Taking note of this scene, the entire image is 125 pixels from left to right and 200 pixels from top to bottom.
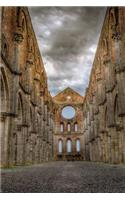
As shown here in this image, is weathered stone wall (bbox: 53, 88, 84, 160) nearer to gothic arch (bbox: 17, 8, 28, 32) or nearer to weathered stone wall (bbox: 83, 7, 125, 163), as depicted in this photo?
weathered stone wall (bbox: 83, 7, 125, 163)

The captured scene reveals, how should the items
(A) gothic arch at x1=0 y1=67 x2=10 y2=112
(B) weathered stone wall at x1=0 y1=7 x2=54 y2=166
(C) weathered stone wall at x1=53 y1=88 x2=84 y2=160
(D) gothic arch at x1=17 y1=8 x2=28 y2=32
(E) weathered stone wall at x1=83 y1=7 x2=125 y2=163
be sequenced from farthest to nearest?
(C) weathered stone wall at x1=53 y1=88 x2=84 y2=160 → (D) gothic arch at x1=17 y1=8 x2=28 y2=32 → (E) weathered stone wall at x1=83 y1=7 x2=125 y2=163 → (A) gothic arch at x1=0 y1=67 x2=10 y2=112 → (B) weathered stone wall at x1=0 y1=7 x2=54 y2=166

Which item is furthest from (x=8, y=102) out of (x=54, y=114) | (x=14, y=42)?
(x=54, y=114)

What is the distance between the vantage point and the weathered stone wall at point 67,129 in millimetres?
53812

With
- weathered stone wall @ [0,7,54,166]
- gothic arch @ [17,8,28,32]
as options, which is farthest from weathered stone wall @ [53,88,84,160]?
gothic arch @ [17,8,28,32]

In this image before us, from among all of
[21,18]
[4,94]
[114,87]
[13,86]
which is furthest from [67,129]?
[4,94]

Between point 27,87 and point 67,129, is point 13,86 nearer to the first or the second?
point 27,87

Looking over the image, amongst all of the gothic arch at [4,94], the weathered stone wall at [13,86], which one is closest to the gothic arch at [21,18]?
the weathered stone wall at [13,86]

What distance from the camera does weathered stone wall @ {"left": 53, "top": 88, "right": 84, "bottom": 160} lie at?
177ft

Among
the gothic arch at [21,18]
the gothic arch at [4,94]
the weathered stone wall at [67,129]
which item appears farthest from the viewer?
the weathered stone wall at [67,129]

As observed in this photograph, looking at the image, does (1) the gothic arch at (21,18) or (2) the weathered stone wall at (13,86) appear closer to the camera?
(2) the weathered stone wall at (13,86)

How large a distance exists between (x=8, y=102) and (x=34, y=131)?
1153cm

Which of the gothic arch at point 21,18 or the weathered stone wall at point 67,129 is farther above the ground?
the gothic arch at point 21,18

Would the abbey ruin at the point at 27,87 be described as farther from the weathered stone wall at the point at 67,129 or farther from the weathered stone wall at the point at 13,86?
the weathered stone wall at the point at 67,129
